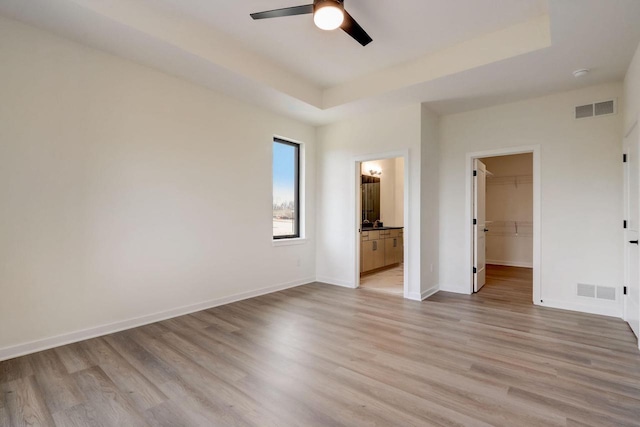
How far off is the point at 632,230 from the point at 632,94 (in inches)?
54.0

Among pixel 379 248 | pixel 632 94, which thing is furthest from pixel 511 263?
pixel 632 94

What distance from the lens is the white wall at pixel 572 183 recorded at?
12.1ft

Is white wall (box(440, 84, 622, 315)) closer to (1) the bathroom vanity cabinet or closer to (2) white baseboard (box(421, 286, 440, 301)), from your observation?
(2) white baseboard (box(421, 286, 440, 301))

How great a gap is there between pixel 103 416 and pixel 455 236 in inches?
181

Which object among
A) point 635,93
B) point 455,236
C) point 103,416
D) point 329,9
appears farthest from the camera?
point 455,236

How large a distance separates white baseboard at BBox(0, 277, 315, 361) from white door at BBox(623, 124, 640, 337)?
14.2 feet

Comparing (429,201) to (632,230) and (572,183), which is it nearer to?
(572,183)

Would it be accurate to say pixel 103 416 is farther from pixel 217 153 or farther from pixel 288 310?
pixel 217 153

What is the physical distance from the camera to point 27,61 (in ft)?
8.84

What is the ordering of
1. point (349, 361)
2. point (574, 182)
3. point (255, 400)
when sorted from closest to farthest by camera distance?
1. point (255, 400)
2. point (349, 361)
3. point (574, 182)

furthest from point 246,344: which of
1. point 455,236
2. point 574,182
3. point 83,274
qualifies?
point 574,182

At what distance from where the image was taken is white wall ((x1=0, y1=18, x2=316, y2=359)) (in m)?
2.66

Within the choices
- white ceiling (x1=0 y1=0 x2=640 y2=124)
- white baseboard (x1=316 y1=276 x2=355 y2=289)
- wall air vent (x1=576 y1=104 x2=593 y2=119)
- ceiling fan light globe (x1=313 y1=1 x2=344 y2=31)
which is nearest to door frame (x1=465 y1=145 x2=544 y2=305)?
wall air vent (x1=576 y1=104 x2=593 y2=119)

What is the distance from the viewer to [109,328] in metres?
3.15
